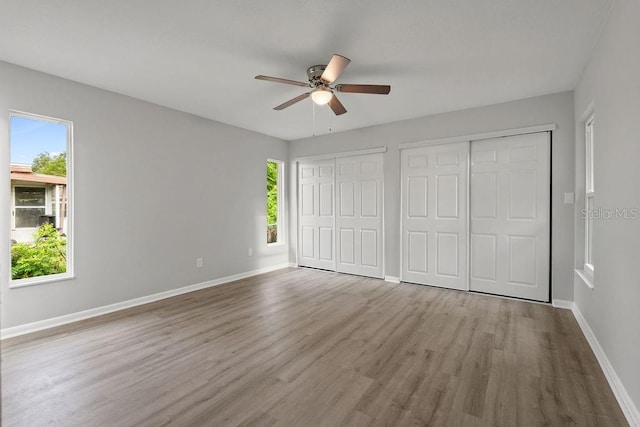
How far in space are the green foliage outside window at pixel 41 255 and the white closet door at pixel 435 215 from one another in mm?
4364

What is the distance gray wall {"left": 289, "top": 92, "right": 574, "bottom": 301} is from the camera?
154 inches

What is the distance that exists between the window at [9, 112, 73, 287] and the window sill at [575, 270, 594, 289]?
521 cm

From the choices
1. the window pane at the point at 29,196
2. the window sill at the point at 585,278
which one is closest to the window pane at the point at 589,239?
the window sill at the point at 585,278

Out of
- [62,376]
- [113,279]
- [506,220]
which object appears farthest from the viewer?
[506,220]

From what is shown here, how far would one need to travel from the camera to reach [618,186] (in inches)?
91.1

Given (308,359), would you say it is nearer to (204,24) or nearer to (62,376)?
(62,376)

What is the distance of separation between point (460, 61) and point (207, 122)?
348cm

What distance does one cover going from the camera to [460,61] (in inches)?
124

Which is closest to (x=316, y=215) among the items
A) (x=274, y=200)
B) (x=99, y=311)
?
(x=274, y=200)

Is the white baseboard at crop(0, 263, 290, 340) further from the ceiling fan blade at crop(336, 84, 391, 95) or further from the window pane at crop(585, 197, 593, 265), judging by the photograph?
the window pane at crop(585, 197, 593, 265)

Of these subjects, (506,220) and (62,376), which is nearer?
(62,376)

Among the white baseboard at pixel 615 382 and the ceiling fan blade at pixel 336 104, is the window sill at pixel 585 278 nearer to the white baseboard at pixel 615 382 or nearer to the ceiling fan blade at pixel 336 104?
the white baseboard at pixel 615 382

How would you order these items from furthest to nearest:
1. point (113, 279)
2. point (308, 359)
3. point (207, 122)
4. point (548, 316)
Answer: point (207, 122) → point (113, 279) → point (548, 316) → point (308, 359)

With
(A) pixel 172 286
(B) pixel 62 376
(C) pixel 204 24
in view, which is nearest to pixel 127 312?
(A) pixel 172 286
